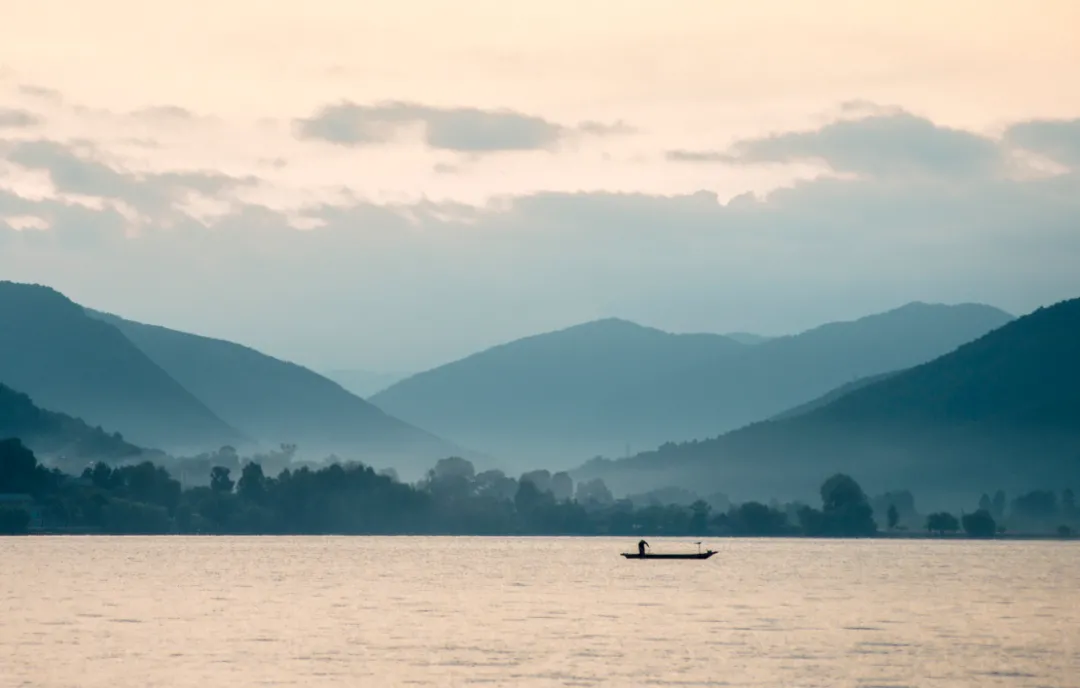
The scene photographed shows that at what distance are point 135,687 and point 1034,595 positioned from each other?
121540mm

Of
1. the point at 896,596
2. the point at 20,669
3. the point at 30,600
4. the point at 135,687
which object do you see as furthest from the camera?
the point at 896,596

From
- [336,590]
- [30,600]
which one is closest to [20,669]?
[30,600]

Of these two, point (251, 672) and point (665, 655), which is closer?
point (251, 672)

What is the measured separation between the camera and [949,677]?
337ft

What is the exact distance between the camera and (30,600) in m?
162

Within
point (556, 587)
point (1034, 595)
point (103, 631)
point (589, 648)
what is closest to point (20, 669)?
point (103, 631)

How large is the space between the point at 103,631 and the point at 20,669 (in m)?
27.7

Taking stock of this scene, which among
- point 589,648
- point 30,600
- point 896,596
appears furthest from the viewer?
point 896,596

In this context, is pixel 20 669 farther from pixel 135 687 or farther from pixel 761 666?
pixel 761 666

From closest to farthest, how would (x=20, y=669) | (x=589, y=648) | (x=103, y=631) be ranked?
(x=20, y=669) < (x=589, y=648) < (x=103, y=631)

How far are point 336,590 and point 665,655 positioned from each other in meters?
81.8

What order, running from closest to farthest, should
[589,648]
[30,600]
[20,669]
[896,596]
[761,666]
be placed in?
[20,669], [761,666], [589,648], [30,600], [896,596]

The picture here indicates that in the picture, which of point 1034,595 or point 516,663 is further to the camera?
point 1034,595

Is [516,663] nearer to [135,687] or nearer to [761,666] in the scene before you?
[761,666]
